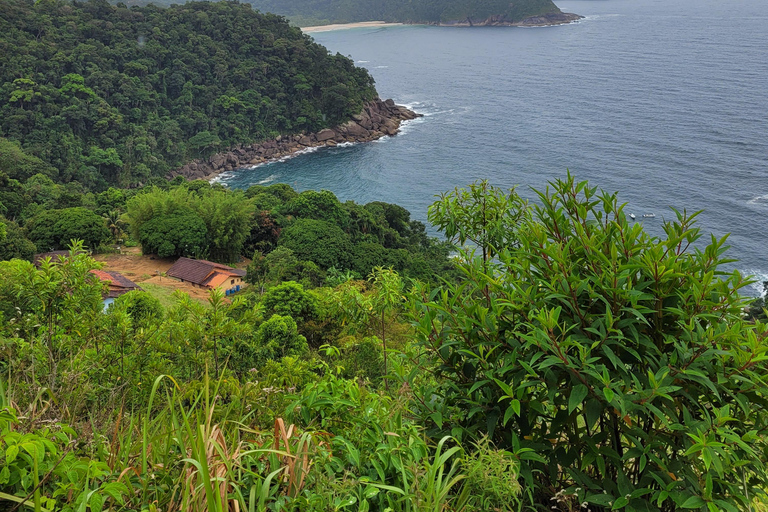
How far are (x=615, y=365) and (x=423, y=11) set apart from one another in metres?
129

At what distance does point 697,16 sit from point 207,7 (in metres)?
77.3

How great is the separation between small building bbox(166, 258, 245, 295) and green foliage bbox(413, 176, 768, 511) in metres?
20.1

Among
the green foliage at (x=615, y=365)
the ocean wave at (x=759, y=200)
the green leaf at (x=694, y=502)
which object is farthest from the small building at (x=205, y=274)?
the ocean wave at (x=759, y=200)

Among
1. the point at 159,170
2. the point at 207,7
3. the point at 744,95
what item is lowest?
the point at 159,170

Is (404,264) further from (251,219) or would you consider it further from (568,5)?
(568,5)

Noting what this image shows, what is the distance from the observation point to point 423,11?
4734 inches

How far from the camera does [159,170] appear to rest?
47.4m

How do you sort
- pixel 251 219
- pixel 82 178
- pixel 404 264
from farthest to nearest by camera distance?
pixel 82 178 → pixel 251 219 → pixel 404 264

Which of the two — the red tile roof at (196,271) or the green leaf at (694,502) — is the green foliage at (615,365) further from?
the red tile roof at (196,271)

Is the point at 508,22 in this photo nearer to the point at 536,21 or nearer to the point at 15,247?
the point at 536,21

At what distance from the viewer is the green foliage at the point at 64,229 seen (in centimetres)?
2488

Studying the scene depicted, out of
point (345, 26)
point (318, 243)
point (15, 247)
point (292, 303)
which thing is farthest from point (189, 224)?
point (345, 26)

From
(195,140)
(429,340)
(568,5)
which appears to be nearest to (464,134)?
(195,140)

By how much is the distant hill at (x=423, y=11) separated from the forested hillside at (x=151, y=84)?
57.1m
